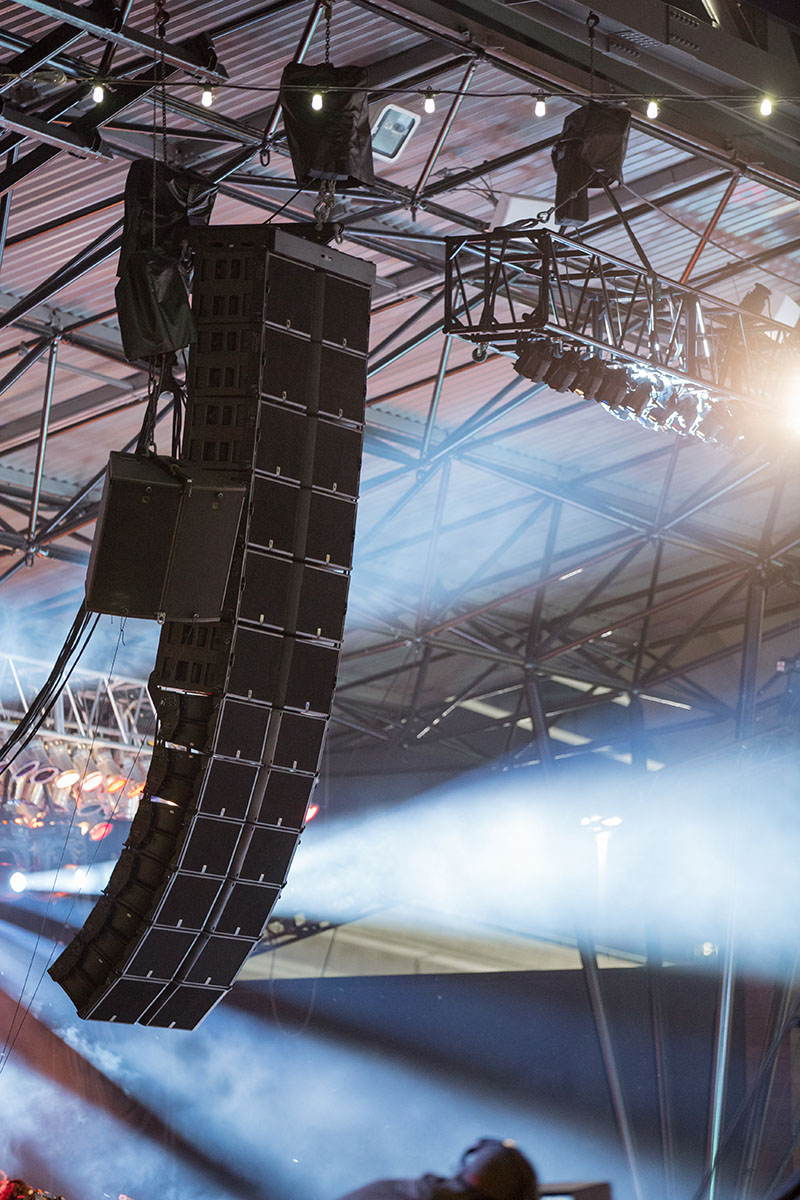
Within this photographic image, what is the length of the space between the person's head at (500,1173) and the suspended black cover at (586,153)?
618 cm

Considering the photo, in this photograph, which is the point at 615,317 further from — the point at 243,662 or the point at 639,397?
the point at 243,662

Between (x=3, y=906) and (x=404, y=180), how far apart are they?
11245 mm

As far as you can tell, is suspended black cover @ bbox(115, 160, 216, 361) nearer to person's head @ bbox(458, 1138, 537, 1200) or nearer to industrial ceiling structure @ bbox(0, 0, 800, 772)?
industrial ceiling structure @ bbox(0, 0, 800, 772)

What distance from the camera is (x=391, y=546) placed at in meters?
12.6

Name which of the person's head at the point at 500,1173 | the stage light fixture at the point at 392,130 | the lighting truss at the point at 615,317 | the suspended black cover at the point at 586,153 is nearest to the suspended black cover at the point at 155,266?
the stage light fixture at the point at 392,130

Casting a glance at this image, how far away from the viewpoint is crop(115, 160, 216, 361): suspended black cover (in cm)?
623

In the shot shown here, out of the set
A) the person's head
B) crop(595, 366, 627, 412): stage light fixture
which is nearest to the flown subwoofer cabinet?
crop(595, 366, 627, 412): stage light fixture

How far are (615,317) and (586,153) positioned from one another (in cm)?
194

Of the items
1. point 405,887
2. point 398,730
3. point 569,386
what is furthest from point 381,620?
point 569,386

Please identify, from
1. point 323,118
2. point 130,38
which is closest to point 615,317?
point 323,118

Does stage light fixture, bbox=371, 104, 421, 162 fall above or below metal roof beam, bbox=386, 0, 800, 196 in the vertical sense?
below

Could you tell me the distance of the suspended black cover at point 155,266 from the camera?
6234mm

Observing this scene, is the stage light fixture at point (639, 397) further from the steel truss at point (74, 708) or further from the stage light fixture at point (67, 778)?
the stage light fixture at point (67, 778)

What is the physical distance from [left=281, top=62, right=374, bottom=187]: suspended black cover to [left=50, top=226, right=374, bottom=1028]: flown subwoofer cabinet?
0.70m
